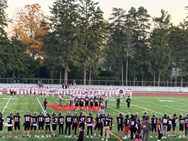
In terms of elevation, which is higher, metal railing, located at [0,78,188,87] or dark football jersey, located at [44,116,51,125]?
metal railing, located at [0,78,188,87]

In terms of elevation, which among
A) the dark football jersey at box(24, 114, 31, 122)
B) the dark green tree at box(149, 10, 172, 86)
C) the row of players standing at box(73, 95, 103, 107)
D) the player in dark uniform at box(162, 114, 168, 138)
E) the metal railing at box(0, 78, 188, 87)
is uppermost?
the dark green tree at box(149, 10, 172, 86)

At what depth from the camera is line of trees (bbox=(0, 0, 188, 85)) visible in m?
68.3

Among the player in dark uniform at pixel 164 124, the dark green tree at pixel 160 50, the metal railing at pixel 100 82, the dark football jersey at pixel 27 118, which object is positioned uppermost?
the dark green tree at pixel 160 50

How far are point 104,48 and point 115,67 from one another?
4400 mm

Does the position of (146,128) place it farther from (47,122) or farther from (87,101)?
(87,101)

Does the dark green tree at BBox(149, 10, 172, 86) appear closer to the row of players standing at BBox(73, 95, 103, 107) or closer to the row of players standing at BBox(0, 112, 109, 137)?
the row of players standing at BBox(73, 95, 103, 107)

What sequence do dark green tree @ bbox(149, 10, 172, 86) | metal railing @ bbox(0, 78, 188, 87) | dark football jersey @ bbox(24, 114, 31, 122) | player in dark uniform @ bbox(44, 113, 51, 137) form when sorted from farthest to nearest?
dark green tree @ bbox(149, 10, 172, 86), metal railing @ bbox(0, 78, 188, 87), player in dark uniform @ bbox(44, 113, 51, 137), dark football jersey @ bbox(24, 114, 31, 122)

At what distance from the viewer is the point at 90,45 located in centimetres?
7112

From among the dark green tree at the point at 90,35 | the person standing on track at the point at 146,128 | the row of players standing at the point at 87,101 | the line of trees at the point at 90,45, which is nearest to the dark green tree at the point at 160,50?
the line of trees at the point at 90,45

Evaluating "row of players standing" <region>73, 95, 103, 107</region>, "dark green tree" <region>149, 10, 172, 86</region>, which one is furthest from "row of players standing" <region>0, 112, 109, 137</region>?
"dark green tree" <region>149, 10, 172, 86</region>

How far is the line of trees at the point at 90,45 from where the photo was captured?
6831 cm

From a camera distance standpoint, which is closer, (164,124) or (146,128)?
(146,128)

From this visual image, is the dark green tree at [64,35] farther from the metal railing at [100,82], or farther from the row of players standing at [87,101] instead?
the row of players standing at [87,101]

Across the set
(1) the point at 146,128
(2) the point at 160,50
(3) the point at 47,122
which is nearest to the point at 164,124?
(1) the point at 146,128
